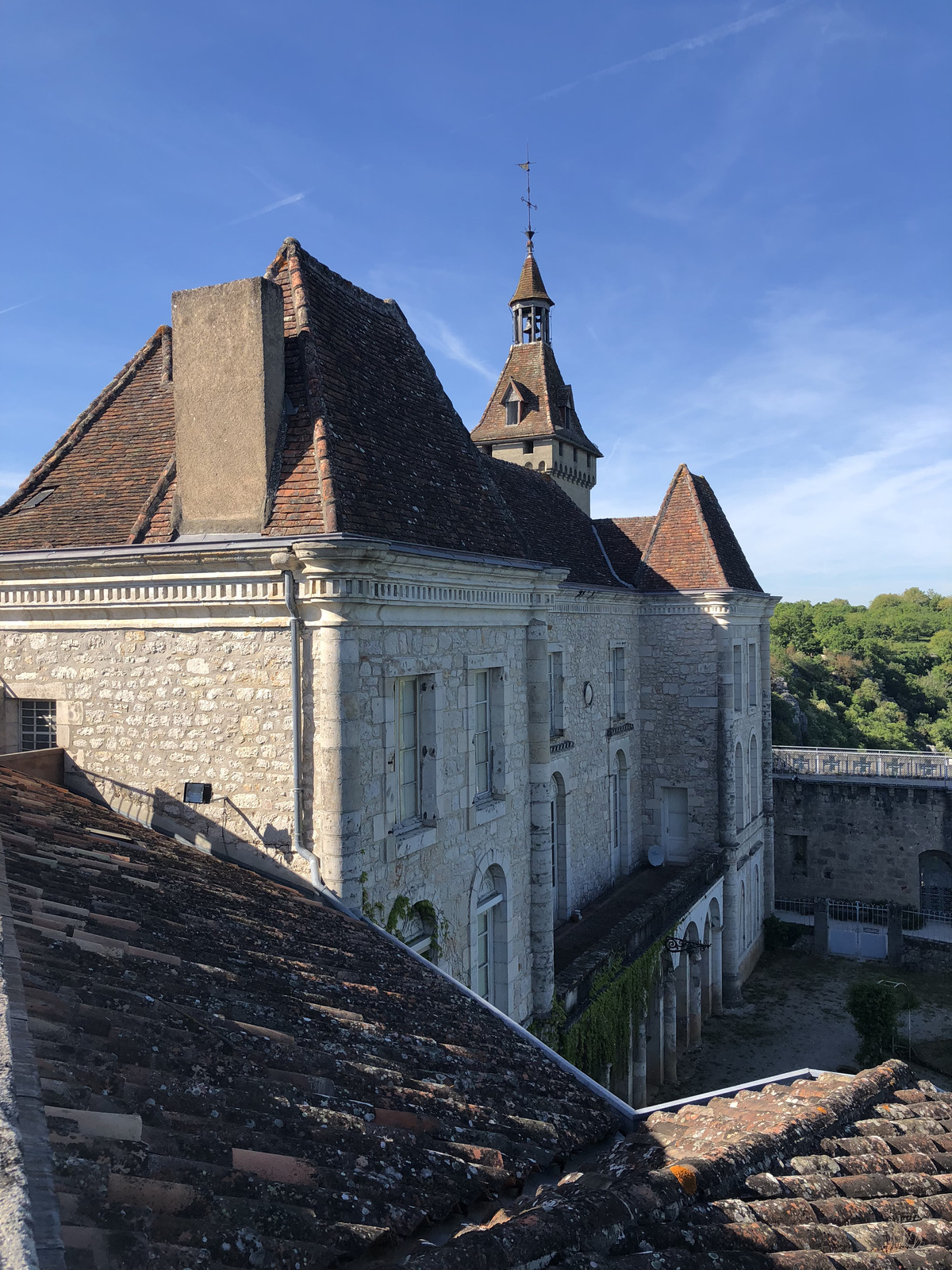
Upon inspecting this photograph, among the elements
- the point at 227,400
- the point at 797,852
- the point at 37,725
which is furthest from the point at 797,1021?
the point at 227,400

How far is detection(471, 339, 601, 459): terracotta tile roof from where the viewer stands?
26.5 metres

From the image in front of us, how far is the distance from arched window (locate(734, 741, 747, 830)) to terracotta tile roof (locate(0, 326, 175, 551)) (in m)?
17.2

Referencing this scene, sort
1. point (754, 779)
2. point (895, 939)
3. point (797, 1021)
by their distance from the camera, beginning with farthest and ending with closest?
point (895, 939)
point (754, 779)
point (797, 1021)

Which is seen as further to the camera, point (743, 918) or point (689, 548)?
point (743, 918)

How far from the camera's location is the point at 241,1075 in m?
3.91

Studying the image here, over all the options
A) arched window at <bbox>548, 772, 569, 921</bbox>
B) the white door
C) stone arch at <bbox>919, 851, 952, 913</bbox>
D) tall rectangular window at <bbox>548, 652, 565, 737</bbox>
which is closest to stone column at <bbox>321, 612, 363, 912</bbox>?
tall rectangular window at <bbox>548, 652, 565, 737</bbox>

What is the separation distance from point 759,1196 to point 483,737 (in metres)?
6.50

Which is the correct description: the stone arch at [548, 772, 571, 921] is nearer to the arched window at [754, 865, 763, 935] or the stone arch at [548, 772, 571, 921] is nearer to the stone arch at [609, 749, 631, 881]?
the stone arch at [609, 749, 631, 881]

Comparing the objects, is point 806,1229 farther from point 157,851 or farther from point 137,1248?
point 157,851

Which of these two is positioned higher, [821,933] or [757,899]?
[757,899]

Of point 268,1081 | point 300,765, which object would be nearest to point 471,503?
point 300,765

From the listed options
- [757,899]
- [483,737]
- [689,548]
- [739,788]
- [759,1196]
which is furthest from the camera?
[757,899]

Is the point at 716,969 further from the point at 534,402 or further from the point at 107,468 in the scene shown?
the point at 107,468

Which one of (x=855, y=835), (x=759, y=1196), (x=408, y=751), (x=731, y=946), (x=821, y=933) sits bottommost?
(x=821, y=933)
